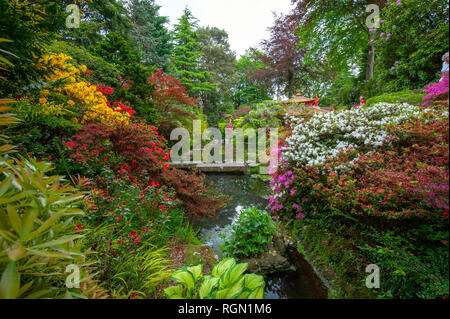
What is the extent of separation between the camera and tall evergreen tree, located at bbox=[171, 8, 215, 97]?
43.7 feet

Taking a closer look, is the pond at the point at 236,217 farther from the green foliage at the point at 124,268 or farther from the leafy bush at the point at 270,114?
the leafy bush at the point at 270,114

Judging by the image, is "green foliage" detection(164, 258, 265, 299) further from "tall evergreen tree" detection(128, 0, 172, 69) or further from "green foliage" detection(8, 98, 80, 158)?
"tall evergreen tree" detection(128, 0, 172, 69)

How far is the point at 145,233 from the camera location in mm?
1938

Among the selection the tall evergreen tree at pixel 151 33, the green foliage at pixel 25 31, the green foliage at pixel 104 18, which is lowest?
the green foliage at pixel 25 31

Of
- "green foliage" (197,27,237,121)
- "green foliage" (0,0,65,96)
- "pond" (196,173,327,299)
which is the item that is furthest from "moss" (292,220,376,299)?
"green foliage" (197,27,237,121)

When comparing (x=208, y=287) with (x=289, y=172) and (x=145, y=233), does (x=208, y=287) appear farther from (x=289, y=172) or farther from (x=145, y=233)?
(x=289, y=172)

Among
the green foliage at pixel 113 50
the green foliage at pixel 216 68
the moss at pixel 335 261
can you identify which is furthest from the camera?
the green foliage at pixel 216 68

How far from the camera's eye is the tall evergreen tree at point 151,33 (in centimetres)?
1286

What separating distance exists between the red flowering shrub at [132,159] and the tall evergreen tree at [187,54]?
10872 millimetres

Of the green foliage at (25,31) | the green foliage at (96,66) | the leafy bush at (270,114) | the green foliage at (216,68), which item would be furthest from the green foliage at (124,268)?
the green foliage at (216,68)

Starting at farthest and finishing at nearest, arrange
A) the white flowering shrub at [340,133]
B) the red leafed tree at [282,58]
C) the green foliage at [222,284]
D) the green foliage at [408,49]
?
1. the red leafed tree at [282,58]
2. the green foliage at [408,49]
3. the white flowering shrub at [340,133]
4. the green foliage at [222,284]

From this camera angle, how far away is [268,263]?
2.23 meters

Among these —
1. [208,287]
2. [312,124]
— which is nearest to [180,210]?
[208,287]
